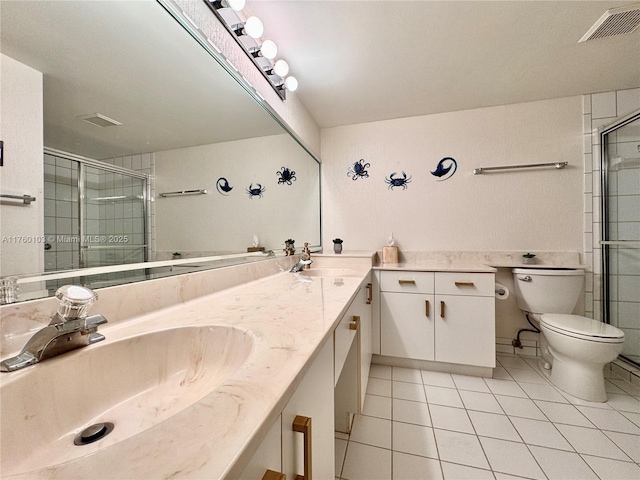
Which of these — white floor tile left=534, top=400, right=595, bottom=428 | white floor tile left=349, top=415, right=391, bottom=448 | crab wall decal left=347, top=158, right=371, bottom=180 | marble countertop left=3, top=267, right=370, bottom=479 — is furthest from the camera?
crab wall decal left=347, top=158, right=371, bottom=180

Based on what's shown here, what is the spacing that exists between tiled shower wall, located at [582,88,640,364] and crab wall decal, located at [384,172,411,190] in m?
1.31

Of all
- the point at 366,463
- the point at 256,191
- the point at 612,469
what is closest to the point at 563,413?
the point at 612,469

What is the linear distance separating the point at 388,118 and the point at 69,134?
228 cm

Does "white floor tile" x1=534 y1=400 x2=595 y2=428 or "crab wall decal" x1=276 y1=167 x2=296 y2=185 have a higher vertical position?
"crab wall decal" x1=276 y1=167 x2=296 y2=185

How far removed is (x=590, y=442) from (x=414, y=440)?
31.8 inches

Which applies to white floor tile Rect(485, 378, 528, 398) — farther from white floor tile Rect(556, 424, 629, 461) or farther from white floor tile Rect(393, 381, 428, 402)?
white floor tile Rect(393, 381, 428, 402)

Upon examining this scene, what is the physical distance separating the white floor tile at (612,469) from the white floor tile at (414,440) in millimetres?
620

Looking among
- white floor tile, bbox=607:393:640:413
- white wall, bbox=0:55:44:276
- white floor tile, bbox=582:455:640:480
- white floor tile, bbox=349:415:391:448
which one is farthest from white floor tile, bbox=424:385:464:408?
white wall, bbox=0:55:44:276

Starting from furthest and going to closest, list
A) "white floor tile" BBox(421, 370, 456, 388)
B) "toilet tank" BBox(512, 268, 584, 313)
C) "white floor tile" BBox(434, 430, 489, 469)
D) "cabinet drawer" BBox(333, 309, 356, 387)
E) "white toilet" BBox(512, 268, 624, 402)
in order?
"toilet tank" BBox(512, 268, 584, 313) → "white floor tile" BBox(421, 370, 456, 388) → "white toilet" BBox(512, 268, 624, 402) → "white floor tile" BBox(434, 430, 489, 469) → "cabinet drawer" BBox(333, 309, 356, 387)

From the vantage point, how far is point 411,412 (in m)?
1.39

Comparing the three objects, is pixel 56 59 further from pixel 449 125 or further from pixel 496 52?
pixel 449 125

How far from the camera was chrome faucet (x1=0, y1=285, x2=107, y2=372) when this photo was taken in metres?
0.43

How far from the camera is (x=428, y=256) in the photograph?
87.9 inches

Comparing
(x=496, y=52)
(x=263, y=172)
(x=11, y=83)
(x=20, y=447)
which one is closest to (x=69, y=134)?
(x=11, y=83)
